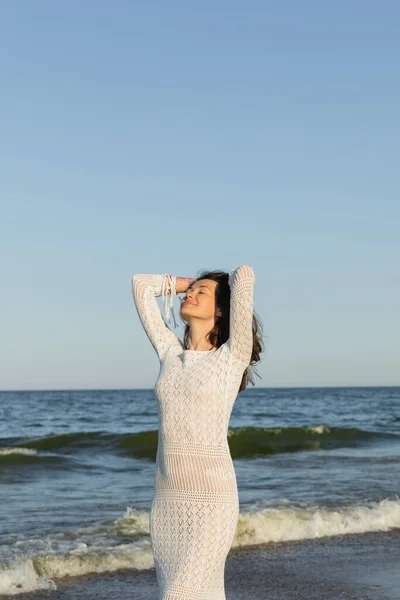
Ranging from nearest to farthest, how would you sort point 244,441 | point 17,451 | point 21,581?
point 21,581
point 17,451
point 244,441

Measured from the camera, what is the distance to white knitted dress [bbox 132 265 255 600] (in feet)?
11.8

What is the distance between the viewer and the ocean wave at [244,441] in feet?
67.4

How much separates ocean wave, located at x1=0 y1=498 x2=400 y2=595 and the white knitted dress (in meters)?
4.06

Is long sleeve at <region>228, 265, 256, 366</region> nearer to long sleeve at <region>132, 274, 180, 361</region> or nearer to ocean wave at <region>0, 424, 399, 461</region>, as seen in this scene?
long sleeve at <region>132, 274, 180, 361</region>

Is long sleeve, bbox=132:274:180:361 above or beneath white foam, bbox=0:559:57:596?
above

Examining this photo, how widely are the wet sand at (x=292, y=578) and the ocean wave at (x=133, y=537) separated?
0.21 m

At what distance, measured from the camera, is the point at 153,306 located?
426 centimetres

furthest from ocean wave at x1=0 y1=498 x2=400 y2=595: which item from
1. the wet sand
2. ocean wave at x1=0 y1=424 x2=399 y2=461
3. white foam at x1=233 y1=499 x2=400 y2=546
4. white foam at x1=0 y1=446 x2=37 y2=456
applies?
ocean wave at x1=0 y1=424 x2=399 y2=461

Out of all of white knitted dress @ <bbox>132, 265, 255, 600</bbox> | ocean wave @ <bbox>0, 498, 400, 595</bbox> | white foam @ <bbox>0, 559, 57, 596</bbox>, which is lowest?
white foam @ <bbox>0, 559, 57, 596</bbox>

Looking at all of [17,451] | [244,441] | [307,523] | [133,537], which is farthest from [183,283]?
[244,441]

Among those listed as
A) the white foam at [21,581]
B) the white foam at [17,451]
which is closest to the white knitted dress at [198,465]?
the white foam at [21,581]

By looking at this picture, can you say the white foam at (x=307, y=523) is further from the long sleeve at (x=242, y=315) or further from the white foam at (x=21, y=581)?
the long sleeve at (x=242, y=315)

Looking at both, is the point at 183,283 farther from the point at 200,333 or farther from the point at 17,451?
the point at 17,451

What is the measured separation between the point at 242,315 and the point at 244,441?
19.2 metres
